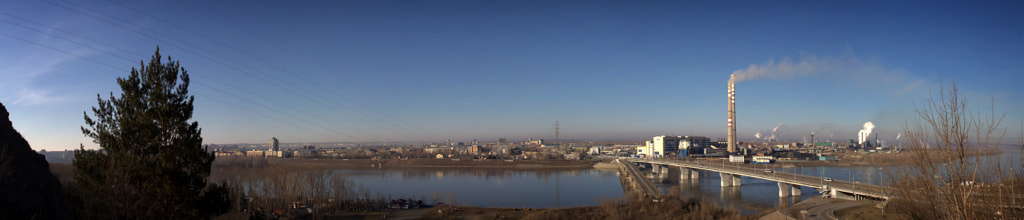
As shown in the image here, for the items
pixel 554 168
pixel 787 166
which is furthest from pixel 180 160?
pixel 787 166

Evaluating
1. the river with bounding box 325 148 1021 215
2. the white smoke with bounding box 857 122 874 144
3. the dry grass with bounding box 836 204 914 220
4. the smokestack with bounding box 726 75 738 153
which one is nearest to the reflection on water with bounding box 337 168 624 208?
the river with bounding box 325 148 1021 215

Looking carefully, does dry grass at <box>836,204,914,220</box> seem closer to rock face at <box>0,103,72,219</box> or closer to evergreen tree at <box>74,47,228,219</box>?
evergreen tree at <box>74,47,228,219</box>

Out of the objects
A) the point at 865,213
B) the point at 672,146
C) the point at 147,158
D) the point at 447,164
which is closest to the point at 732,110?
the point at 672,146

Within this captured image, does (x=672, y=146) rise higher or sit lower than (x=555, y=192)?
higher

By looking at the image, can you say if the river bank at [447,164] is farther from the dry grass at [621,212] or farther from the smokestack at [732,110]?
the dry grass at [621,212]

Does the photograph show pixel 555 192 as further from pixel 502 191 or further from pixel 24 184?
pixel 24 184

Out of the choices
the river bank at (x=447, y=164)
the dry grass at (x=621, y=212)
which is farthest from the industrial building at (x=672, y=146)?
the dry grass at (x=621, y=212)

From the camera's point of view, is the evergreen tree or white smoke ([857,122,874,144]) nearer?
the evergreen tree
